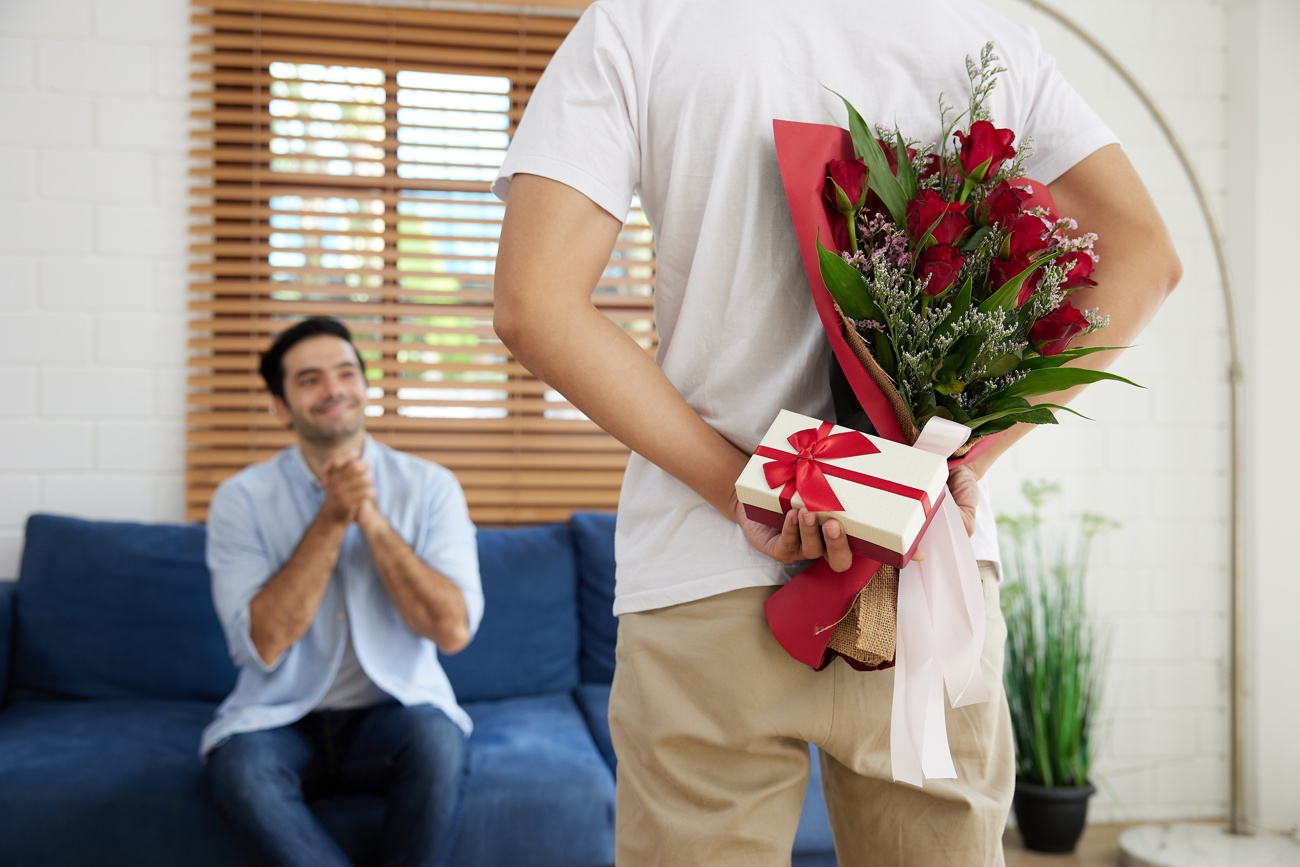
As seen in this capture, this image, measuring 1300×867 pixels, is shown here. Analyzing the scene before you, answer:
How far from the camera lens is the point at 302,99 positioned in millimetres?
3043

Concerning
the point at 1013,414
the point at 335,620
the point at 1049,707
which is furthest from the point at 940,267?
the point at 1049,707

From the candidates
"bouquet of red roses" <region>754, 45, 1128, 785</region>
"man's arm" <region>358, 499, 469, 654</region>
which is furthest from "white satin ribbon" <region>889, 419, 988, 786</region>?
"man's arm" <region>358, 499, 469, 654</region>

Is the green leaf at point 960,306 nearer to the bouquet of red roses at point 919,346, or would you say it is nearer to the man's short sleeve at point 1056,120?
the bouquet of red roses at point 919,346

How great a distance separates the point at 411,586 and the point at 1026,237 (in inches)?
67.7

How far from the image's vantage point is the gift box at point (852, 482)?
761 millimetres

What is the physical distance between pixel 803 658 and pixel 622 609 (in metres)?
0.18

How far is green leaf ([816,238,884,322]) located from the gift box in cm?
10

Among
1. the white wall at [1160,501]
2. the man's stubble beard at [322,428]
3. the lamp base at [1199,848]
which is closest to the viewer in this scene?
the man's stubble beard at [322,428]

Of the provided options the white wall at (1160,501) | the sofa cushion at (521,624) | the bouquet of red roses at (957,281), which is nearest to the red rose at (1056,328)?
the bouquet of red roses at (957,281)

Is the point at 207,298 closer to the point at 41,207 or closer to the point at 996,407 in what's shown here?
the point at 41,207

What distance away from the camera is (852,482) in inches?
30.8

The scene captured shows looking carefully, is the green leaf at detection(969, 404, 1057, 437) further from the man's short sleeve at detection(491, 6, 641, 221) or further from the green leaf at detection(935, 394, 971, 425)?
the man's short sleeve at detection(491, 6, 641, 221)

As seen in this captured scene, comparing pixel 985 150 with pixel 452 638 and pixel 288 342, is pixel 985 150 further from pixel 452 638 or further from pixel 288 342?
pixel 288 342

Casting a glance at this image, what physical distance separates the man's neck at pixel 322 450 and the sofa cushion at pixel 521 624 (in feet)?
1.82
